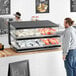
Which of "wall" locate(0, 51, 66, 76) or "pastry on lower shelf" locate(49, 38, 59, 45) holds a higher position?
"pastry on lower shelf" locate(49, 38, 59, 45)

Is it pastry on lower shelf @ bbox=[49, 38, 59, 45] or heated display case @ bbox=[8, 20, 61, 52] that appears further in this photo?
pastry on lower shelf @ bbox=[49, 38, 59, 45]

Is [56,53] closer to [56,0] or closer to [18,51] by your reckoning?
[18,51]

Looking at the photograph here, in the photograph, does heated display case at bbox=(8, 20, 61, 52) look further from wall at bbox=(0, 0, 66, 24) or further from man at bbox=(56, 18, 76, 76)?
wall at bbox=(0, 0, 66, 24)

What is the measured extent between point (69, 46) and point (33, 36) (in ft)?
1.94

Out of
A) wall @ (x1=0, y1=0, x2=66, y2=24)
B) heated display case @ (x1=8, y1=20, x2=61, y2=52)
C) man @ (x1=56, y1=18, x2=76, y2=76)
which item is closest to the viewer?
heated display case @ (x1=8, y1=20, x2=61, y2=52)

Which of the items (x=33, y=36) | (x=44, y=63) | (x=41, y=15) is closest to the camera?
(x=33, y=36)

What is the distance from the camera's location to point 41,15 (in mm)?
7395

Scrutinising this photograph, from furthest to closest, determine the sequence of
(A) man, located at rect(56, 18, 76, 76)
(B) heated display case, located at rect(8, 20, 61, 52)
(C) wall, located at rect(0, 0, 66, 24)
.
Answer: (C) wall, located at rect(0, 0, 66, 24) < (A) man, located at rect(56, 18, 76, 76) < (B) heated display case, located at rect(8, 20, 61, 52)

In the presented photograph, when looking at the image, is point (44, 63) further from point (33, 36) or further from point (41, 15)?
point (41, 15)

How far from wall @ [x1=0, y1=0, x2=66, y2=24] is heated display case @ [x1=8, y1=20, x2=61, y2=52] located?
10.4ft

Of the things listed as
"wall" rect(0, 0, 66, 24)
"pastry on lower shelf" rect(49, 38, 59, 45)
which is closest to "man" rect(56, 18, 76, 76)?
"pastry on lower shelf" rect(49, 38, 59, 45)

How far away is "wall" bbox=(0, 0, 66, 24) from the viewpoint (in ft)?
22.9

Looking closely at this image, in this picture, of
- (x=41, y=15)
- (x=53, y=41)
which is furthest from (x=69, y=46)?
(x=41, y=15)

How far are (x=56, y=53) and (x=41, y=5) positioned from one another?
3.73 meters
